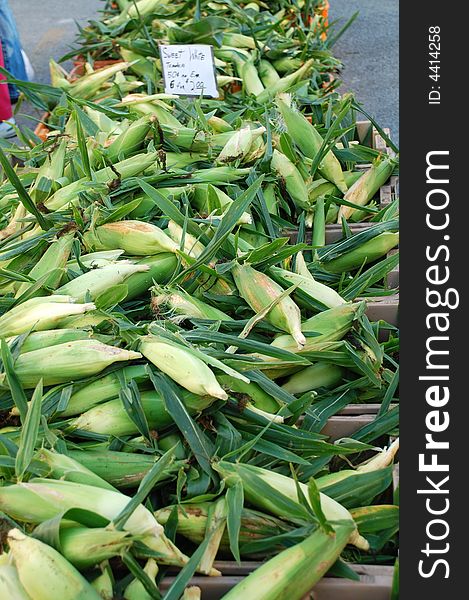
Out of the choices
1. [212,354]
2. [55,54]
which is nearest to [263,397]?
[212,354]

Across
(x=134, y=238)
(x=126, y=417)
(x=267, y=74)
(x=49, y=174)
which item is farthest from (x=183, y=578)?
(x=267, y=74)

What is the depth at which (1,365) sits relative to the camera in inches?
39.1

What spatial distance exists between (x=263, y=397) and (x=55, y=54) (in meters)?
3.56

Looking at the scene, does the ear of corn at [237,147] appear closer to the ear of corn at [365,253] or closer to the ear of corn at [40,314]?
the ear of corn at [365,253]

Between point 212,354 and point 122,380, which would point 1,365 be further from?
point 212,354

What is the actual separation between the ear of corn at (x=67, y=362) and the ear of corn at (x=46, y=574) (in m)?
0.26

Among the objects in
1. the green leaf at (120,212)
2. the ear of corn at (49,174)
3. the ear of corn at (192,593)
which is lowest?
the ear of corn at (192,593)

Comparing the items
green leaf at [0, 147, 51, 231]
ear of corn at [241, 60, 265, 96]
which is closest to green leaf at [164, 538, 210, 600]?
green leaf at [0, 147, 51, 231]

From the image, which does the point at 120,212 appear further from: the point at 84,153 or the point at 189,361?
the point at 189,361

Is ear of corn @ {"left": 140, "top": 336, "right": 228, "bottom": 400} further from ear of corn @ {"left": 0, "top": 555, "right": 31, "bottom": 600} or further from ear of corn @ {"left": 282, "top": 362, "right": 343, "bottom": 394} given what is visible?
ear of corn @ {"left": 0, "top": 555, "right": 31, "bottom": 600}

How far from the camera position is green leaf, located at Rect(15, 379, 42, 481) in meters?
0.83

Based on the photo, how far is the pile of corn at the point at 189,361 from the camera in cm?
80

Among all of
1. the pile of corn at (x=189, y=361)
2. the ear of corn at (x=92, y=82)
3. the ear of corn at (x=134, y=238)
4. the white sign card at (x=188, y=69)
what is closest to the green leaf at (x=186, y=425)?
the pile of corn at (x=189, y=361)

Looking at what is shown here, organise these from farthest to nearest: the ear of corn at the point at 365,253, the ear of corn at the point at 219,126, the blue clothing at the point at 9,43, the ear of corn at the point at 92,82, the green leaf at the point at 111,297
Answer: the blue clothing at the point at 9,43 → the ear of corn at the point at 92,82 → the ear of corn at the point at 219,126 → the ear of corn at the point at 365,253 → the green leaf at the point at 111,297
